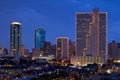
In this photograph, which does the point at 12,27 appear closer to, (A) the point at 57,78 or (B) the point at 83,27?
(B) the point at 83,27

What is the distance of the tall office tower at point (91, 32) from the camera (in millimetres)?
146500

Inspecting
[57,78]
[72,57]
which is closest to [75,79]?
[57,78]

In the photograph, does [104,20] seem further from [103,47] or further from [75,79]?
[75,79]

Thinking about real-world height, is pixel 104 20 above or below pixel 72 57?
above

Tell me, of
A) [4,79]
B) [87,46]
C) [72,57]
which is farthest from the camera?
[87,46]

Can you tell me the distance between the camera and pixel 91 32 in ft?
497

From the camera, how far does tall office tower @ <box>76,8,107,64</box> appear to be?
481ft

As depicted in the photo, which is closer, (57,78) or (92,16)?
(57,78)

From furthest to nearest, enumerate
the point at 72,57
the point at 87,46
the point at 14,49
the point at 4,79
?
the point at 14,49
the point at 87,46
the point at 72,57
the point at 4,79

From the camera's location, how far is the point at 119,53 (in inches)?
5664

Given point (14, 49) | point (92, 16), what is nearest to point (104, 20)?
point (92, 16)

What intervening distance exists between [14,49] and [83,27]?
25839 mm

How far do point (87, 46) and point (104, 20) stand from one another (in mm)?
11714

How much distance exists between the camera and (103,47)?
14788 centimetres
